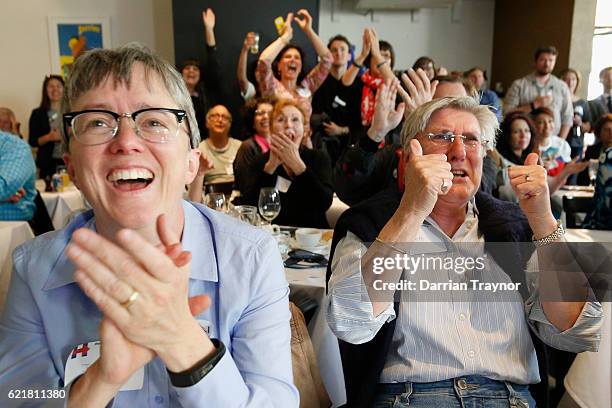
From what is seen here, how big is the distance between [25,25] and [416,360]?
299 inches

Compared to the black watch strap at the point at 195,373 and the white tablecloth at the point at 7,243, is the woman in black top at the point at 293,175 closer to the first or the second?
the white tablecloth at the point at 7,243

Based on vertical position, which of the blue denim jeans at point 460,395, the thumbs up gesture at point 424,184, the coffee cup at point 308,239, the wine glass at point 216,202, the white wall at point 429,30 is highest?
the white wall at point 429,30

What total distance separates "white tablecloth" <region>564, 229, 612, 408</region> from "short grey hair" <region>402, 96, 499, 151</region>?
0.67 metres

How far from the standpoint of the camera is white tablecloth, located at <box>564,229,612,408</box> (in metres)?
1.64

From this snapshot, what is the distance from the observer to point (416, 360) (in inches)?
55.9

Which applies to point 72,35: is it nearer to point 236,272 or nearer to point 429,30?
point 429,30

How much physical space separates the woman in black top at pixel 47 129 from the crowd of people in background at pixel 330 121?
0.04 ft

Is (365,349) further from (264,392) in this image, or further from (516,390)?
(264,392)

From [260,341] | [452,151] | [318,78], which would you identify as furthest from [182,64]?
[260,341]

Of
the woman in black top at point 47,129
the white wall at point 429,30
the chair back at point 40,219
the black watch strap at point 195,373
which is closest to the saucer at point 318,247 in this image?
the black watch strap at point 195,373

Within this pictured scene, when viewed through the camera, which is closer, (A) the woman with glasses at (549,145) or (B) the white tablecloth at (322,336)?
(B) the white tablecloth at (322,336)

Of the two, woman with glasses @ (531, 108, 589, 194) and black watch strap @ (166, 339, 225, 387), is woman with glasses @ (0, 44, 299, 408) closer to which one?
black watch strap @ (166, 339, 225, 387)

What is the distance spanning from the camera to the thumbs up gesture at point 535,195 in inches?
53.7

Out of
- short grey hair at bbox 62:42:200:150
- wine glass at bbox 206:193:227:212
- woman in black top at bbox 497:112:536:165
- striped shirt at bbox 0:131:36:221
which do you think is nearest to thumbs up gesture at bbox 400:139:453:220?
short grey hair at bbox 62:42:200:150
